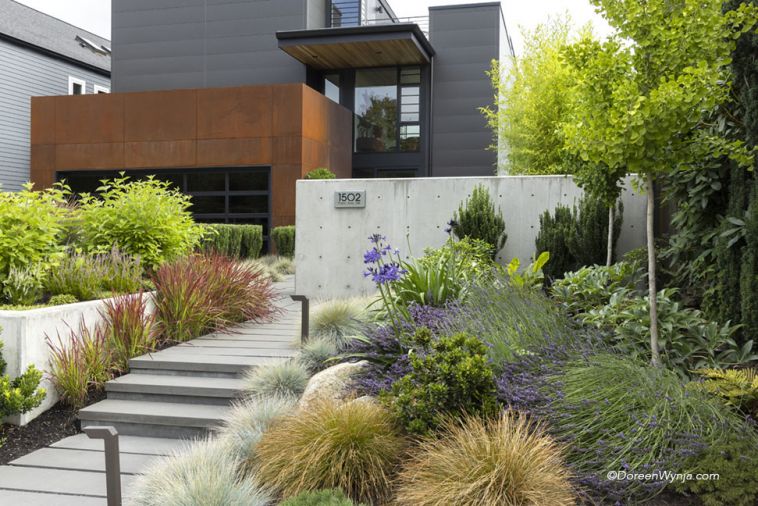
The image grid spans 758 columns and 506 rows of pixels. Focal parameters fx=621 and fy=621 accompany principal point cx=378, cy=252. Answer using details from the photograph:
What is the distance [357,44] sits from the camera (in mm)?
16359

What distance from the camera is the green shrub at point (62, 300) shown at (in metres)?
5.35

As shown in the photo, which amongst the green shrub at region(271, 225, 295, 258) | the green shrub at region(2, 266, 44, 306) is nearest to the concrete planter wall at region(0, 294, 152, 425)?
→ the green shrub at region(2, 266, 44, 306)

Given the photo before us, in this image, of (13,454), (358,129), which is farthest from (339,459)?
(358,129)

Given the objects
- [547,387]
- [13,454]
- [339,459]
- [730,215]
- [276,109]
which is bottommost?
[13,454]

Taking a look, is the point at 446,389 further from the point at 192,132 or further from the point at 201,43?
the point at 201,43

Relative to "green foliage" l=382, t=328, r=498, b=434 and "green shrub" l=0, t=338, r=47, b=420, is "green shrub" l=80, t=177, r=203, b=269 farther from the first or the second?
"green foliage" l=382, t=328, r=498, b=434

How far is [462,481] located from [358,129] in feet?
54.7

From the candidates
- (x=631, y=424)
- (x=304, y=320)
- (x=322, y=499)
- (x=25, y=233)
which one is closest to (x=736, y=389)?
(x=631, y=424)

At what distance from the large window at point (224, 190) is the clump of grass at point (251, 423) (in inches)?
454

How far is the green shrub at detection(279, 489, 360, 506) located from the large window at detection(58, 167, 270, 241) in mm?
12858

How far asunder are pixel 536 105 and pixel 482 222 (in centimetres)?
741

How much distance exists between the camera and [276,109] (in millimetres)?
14938

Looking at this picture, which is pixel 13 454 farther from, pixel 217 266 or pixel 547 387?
pixel 547 387

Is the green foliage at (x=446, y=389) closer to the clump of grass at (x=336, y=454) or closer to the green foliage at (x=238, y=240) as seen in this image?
the clump of grass at (x=336, y=454)
